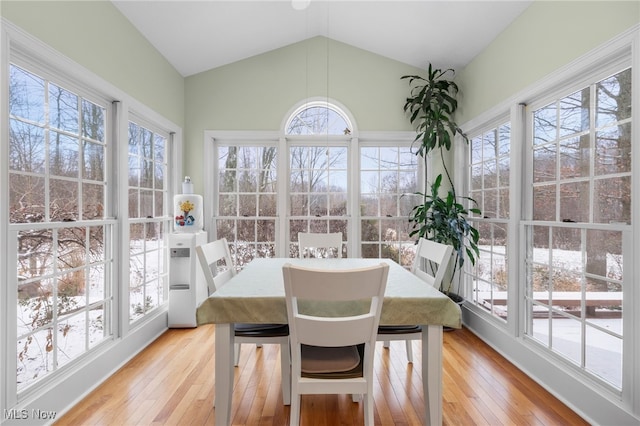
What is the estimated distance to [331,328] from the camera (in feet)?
4.83

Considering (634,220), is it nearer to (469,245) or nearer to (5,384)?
(469,245)

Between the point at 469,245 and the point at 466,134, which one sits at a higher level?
the point at 466,134

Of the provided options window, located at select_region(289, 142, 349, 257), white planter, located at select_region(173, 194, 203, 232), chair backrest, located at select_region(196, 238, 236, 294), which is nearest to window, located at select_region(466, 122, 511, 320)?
window, located at select_region(289, 142, 349, 257)

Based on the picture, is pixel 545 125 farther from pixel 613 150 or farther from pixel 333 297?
pixel 333 297

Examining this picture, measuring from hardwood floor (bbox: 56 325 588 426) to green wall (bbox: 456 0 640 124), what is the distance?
2220 mm

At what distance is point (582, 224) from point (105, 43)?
3497mm

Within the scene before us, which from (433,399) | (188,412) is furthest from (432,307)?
(188,412)

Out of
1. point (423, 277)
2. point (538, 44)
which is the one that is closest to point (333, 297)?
point (423, 277)

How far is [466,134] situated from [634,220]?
81.9 inches

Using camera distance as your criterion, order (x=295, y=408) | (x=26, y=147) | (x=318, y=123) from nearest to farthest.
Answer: (x=295, y=408) → (x=26, y=147) → (x=318, y=123)

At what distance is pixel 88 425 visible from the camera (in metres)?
1.87

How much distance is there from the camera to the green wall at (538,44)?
1.86 meters

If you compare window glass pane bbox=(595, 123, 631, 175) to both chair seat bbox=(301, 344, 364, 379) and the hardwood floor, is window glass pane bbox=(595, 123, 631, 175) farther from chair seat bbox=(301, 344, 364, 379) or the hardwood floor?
chair seat bbox=(301, 344, 364, 379)

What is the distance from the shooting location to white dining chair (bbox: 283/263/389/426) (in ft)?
4.61
